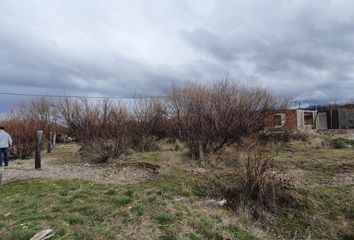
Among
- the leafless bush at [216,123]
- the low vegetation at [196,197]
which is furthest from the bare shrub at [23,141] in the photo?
the leafless bush at [216,123]

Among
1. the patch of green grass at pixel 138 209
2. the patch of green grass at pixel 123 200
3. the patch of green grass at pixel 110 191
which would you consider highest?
the patch of green grass at pixel 110 191

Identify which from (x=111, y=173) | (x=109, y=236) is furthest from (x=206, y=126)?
(x=109, y=236)

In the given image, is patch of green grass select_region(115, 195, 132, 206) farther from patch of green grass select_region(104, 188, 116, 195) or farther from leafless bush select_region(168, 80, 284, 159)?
leafless bush select_region(168, 80, 284, 159)

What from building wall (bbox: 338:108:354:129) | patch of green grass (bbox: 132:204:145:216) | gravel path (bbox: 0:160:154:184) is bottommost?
patch of green grass (bbox: 132:204:145:216)

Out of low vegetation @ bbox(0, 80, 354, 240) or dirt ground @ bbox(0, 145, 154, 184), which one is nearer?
low vegetation @ bbox(0, 80, 354, 240)

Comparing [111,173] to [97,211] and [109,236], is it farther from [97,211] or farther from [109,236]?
[109,236]

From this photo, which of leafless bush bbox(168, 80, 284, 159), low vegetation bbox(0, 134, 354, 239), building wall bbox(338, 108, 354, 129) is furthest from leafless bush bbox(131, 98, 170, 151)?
building wall bbox(338, 108, 354, 129)

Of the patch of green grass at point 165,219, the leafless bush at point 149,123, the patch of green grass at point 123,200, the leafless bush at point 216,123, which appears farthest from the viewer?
the leafless bush at point 149,123

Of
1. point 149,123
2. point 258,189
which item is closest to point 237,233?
point 258,189

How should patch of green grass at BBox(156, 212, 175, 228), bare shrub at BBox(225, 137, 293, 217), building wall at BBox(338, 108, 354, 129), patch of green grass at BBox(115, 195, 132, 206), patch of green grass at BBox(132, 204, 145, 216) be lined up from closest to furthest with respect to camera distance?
1. patch of green grass at BBox(156, 212, 175, 228)
2. patch of green grass at BBox(132, 204, 145, 216)
3. patch of green grass at BBox(115, 195, 132, 206)
4. bare shrub at BBox(225, 137, 293, 217)
5. building wall at BBox(338, 108, 354, 129)

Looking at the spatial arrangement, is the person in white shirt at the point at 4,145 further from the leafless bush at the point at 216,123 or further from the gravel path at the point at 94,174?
the leafless bush at the point at 216,123

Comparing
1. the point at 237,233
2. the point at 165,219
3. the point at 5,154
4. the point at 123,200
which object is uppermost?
the point at 5,154

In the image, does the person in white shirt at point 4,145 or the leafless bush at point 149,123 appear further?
the leafless bush at point 149,123

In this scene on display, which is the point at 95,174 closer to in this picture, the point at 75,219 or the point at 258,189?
→ the point at 75,219
